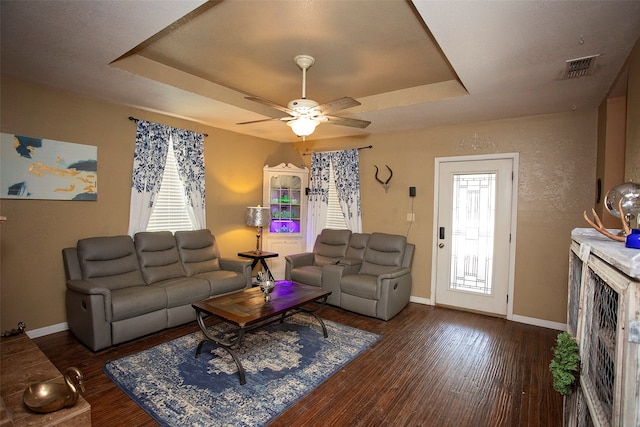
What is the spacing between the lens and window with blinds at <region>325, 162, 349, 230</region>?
219 inches

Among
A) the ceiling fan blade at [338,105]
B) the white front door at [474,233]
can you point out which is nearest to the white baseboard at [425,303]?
the white front door at [474,233]

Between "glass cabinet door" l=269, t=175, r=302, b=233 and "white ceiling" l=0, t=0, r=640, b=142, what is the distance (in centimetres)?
171

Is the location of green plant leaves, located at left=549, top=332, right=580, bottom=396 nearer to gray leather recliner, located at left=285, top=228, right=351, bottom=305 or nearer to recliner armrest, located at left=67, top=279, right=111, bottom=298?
gray leather recliner, located at left=285, top=228, right=351, bottom=305

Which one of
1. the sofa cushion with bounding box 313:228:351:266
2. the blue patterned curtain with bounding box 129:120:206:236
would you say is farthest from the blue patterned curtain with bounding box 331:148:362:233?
the blue patterned curtain with bounding box 129:120:206:236

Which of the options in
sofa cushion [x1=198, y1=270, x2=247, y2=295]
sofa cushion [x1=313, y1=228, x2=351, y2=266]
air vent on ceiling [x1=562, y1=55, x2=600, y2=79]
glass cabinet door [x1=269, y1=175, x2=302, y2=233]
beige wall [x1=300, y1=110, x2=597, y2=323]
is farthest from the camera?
Result: glass cabinet door [x1=269, y1=175, x2=302, y2=233]

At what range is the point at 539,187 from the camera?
12.7ft

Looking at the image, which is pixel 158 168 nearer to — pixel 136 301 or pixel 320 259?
pixel 136 301

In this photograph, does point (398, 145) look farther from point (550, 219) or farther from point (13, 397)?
point (13, 397)

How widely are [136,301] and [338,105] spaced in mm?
2715

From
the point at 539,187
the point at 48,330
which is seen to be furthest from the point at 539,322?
the point at 48,330

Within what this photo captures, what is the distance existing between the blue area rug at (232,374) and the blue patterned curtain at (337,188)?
227 centimetres

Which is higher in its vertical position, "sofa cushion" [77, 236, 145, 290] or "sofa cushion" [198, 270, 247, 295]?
"sofa cushion" [77, 236, 145, 290]

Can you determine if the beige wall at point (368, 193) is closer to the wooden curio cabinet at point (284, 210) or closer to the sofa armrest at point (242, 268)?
the wooden curio cabinet at point (284, 210)

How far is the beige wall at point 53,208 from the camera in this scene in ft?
10.2
